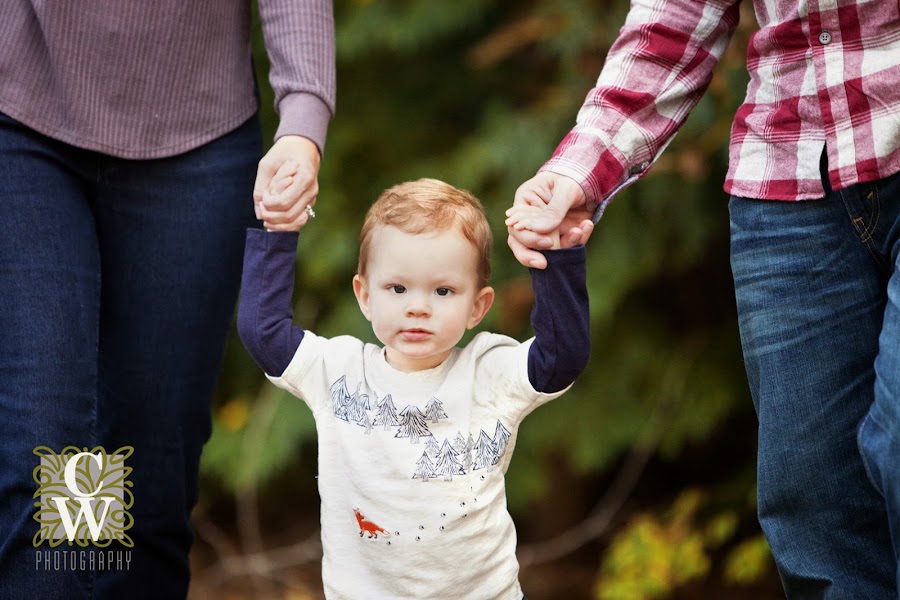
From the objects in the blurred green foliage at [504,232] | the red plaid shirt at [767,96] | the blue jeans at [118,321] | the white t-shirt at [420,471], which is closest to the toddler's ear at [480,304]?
the white t-shirt at [420,471]

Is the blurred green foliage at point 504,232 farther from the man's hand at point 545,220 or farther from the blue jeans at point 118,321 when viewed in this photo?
the man's hand at point 545,220

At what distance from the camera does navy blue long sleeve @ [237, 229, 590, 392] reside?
1.83 meters

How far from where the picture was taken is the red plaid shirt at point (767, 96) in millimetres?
1715

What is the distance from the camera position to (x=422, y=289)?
1.88 m

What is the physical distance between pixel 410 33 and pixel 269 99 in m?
0.65

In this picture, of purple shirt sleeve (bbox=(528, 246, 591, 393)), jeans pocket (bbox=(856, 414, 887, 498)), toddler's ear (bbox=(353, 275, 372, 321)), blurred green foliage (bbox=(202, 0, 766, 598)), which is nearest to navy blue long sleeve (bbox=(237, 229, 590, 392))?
purple shirt sleeve (bbox=(528, 246, 591, 393))

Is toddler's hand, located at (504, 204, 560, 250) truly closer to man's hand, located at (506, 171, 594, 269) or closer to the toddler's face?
Result: man's hand, located at (506, 171, 594, 269)

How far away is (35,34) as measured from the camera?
81.1 inches

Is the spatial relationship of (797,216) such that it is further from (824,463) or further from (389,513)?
(389,513)

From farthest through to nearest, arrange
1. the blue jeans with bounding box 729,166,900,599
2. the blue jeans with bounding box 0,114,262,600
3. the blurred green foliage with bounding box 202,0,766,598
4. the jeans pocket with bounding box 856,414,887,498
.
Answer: the blurred green foliage with bounding box 202,0,766,598
the blue jeans with bounding box 0,114,262,600
the blue jeans with bounding box 729,166,900,599
the jeans pocket with bounding box 856,414,887,498

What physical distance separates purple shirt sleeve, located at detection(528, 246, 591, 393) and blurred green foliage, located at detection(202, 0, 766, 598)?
146cm

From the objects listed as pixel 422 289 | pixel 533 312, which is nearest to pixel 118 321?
pixel 422 289

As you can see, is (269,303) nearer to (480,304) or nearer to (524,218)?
(480,304)

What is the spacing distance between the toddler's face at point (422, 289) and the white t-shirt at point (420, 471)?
77 millimetres
